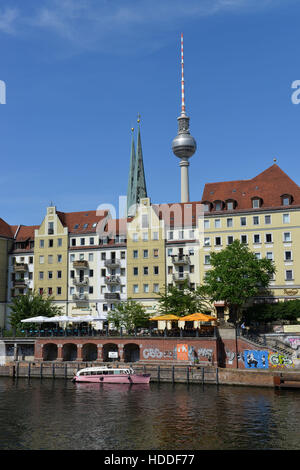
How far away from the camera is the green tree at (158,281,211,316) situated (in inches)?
3125

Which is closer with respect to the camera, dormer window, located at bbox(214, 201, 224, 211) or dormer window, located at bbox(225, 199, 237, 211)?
dormer window, located at bbox(225, 199, 237, 211)

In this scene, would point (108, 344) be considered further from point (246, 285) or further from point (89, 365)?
point (246, 285)

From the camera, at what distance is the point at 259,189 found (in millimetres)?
88562

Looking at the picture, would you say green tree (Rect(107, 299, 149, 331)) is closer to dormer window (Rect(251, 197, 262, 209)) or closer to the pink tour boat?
the pink tour boat

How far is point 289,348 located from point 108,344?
2709cm

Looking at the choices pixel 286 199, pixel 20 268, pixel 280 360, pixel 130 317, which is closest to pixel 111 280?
pixel 130 317

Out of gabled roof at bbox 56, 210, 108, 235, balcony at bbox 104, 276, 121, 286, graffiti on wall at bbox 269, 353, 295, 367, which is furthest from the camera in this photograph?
gabled roof at bbox 56, 210, 108, 235

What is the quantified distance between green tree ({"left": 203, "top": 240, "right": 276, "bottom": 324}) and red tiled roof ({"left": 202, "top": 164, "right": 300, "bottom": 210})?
12642 mm

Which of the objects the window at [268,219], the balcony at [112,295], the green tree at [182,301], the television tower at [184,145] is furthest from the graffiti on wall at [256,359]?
the television tower at [184,145]

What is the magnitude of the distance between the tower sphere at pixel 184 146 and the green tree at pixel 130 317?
74151mm

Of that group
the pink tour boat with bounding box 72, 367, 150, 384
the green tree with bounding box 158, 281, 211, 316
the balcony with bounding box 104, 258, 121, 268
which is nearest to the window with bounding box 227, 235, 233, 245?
the green tree with bounding box 158, 281, 211, 316

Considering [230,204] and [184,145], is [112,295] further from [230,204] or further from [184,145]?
[184,145]

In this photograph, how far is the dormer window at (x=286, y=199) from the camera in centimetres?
8362
